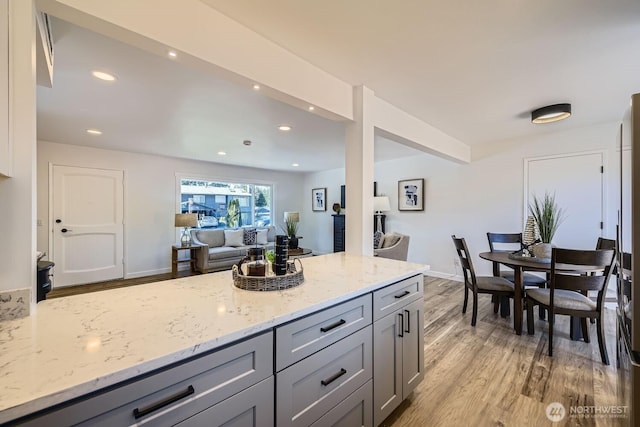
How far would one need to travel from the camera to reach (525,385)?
195 cm

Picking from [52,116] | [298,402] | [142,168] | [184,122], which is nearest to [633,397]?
[298,402]

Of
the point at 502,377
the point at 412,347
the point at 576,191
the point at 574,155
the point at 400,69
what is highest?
the point at 400,69

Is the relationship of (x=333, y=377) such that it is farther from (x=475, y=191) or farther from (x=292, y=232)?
(x=292, y=232)

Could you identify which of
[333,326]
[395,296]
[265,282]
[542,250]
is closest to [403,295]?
[395,296]

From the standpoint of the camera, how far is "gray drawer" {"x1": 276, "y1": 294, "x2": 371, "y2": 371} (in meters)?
1.02

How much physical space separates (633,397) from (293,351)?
1175 millimetres

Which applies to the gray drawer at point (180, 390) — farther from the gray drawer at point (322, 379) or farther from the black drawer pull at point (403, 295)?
the black drawer pull at point (403, 295)

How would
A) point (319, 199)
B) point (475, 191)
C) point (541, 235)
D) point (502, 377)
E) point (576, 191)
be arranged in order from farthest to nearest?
point (319, 199)
point (475, 191)
point (576, 191)
point (541, 235)
point (502, 377)

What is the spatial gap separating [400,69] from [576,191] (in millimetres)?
3241

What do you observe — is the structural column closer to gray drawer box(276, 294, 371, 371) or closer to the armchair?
gray drawer box(276, 294, 371, 371)

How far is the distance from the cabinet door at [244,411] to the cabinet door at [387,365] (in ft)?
2.19

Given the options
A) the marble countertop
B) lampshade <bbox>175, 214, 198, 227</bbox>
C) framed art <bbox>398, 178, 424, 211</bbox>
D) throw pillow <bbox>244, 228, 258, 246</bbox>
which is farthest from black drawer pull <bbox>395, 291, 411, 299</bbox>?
throw pillow <bbox>244, 228, 258, 246</bbox>

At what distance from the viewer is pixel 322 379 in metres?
1.17

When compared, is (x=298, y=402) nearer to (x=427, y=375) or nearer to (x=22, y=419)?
(x=22, y=419)
